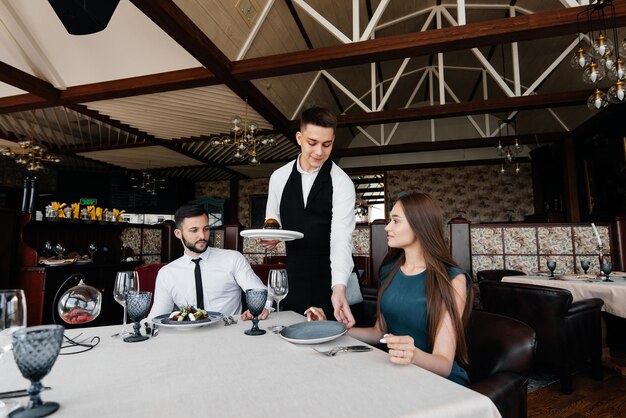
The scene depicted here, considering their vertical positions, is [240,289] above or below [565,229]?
below

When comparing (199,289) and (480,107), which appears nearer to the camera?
(199,289)

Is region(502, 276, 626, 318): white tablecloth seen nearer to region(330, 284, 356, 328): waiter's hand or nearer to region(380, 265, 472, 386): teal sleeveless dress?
region(380, 265, 472, 386): teal sleeveless dress

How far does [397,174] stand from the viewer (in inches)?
430

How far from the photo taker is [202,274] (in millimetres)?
2123

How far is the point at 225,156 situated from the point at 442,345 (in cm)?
920

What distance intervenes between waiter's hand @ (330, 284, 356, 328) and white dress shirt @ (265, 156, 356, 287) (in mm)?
49

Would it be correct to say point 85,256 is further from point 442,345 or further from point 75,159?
point 75,159

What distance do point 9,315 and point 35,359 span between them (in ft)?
0.75

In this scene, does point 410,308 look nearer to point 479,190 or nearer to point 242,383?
point 242,383

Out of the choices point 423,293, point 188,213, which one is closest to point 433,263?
point 423,293

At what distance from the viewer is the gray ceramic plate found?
1086 millimetres

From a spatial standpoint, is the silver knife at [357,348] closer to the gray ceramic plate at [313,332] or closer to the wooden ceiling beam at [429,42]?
the gray ceramic plate at [313,332]

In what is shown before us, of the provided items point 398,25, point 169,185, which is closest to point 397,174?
point 398,25

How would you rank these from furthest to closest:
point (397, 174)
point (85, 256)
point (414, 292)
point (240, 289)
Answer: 1. point (397, 174)
2. point (85, 256)
3. point (240, 289)
4. point (414, 292)
